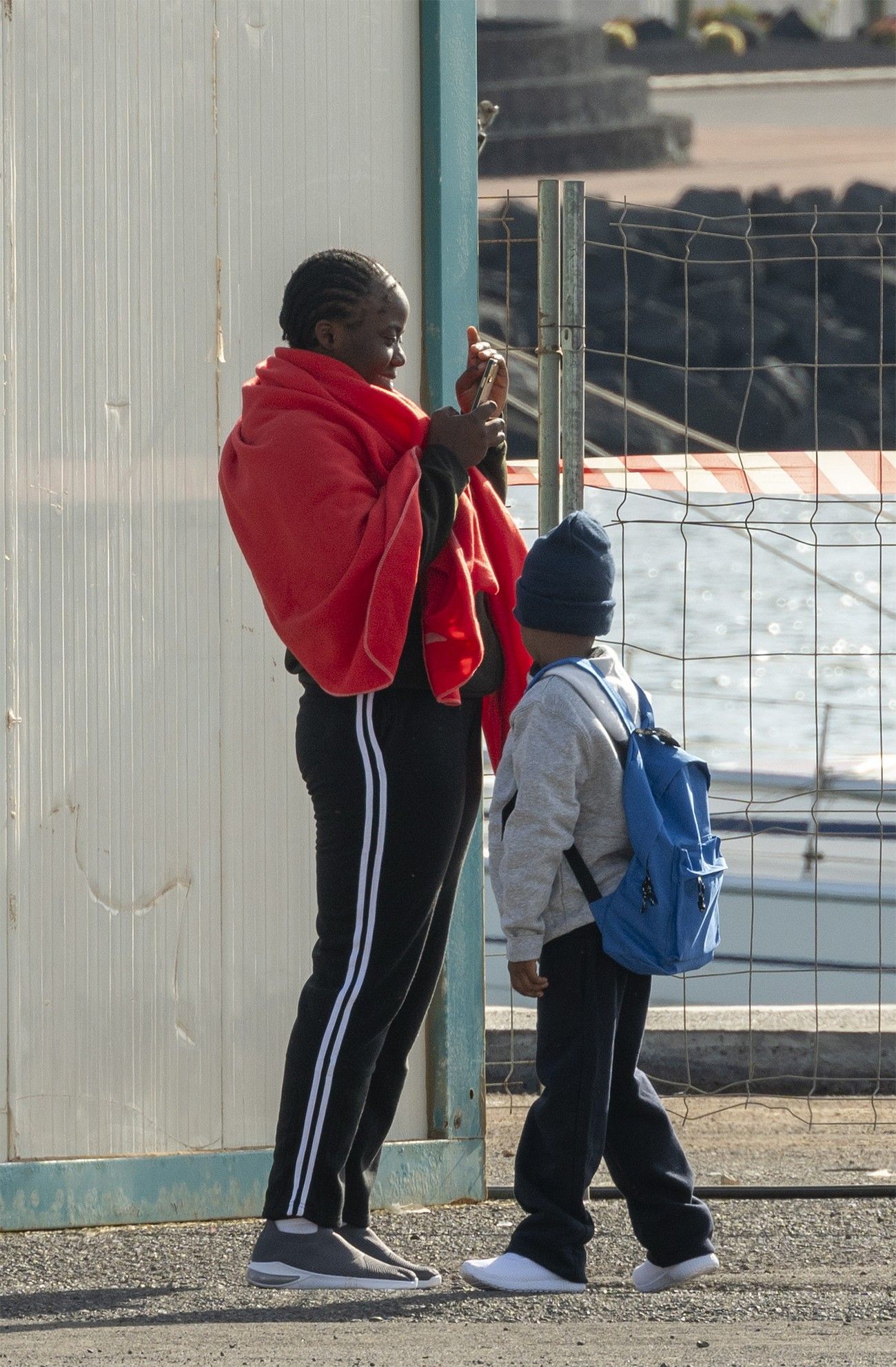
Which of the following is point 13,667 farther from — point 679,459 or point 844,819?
point 844,819

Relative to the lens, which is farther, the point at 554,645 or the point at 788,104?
the point at 788,104

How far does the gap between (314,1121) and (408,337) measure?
1.66 metres

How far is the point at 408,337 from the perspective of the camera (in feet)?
14.2

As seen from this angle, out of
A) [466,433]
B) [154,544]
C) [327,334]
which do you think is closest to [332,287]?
[327,334]

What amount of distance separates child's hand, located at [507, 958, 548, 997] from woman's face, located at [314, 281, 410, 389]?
1043 mm

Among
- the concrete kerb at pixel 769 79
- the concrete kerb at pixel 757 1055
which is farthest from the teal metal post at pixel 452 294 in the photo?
the concrete kerb at pixel 769 79

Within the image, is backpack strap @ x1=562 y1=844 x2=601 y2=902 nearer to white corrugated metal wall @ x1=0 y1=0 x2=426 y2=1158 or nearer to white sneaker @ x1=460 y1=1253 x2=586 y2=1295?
white sneaker @ x1=460 y1=1253 x2=586 y2=1295

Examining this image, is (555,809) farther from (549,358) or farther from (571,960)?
(549,358)

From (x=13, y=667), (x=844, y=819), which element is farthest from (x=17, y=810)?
(x=844, y=819)

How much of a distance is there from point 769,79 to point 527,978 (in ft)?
152

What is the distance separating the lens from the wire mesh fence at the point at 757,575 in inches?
207

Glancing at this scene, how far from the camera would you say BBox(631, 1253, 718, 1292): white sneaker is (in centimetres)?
358

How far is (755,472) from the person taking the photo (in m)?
5.50

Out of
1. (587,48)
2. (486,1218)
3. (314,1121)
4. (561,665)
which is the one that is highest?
(587,48)
